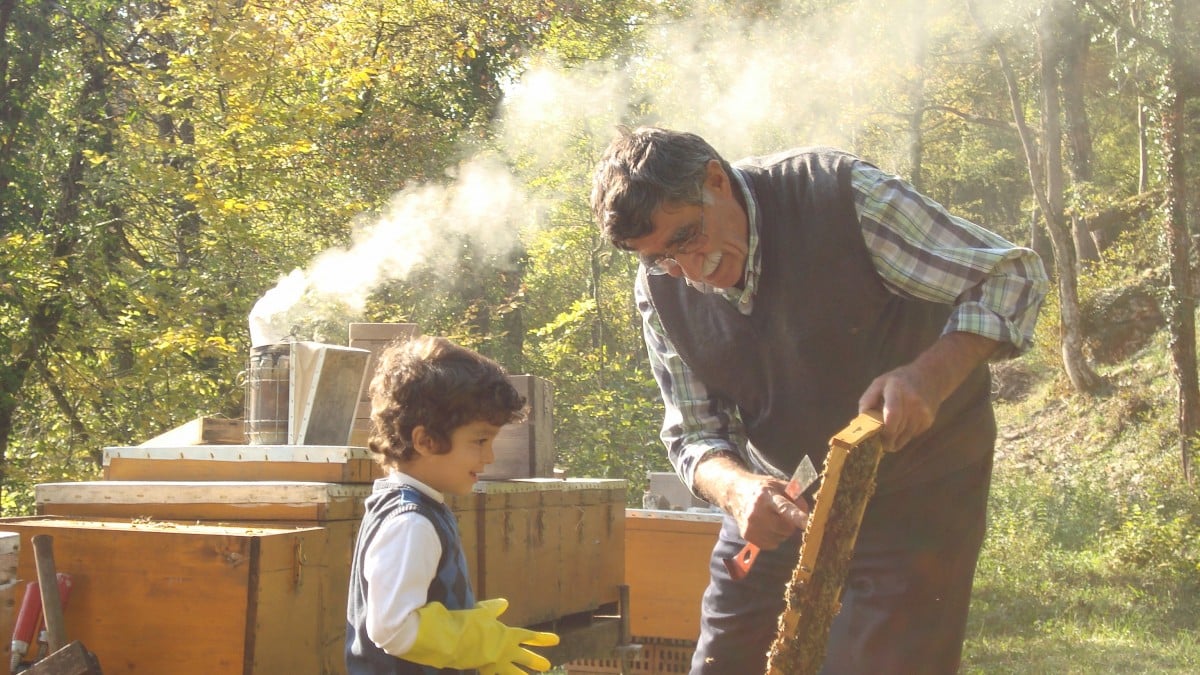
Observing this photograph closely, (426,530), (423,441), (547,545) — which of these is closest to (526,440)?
(547,545)

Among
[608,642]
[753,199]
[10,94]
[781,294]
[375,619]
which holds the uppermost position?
[10,94]

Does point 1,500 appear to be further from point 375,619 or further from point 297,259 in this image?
point 375,619

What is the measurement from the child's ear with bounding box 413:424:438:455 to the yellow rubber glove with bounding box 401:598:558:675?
0.33m

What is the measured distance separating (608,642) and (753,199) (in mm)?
2386

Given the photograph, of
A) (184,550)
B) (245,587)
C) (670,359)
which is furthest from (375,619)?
(670,359)

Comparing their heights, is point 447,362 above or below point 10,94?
below

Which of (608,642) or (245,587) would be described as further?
(608,642)

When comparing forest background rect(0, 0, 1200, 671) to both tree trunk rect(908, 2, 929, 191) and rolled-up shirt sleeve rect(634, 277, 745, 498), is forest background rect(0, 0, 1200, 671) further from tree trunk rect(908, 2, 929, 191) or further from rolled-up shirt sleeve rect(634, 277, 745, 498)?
rolled-up shirt sleeve rect(634, 277, 745, 498)

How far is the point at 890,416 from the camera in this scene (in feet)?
6.32

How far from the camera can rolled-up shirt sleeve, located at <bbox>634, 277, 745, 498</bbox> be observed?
8.60ft

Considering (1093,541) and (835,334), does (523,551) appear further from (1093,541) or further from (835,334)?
(1093,541)

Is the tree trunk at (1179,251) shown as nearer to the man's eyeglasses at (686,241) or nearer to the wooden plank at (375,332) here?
the wooden plank at (375,332)

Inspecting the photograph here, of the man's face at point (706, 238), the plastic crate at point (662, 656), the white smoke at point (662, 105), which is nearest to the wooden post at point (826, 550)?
the man's face at point (706, 238)

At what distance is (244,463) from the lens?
125 inches
